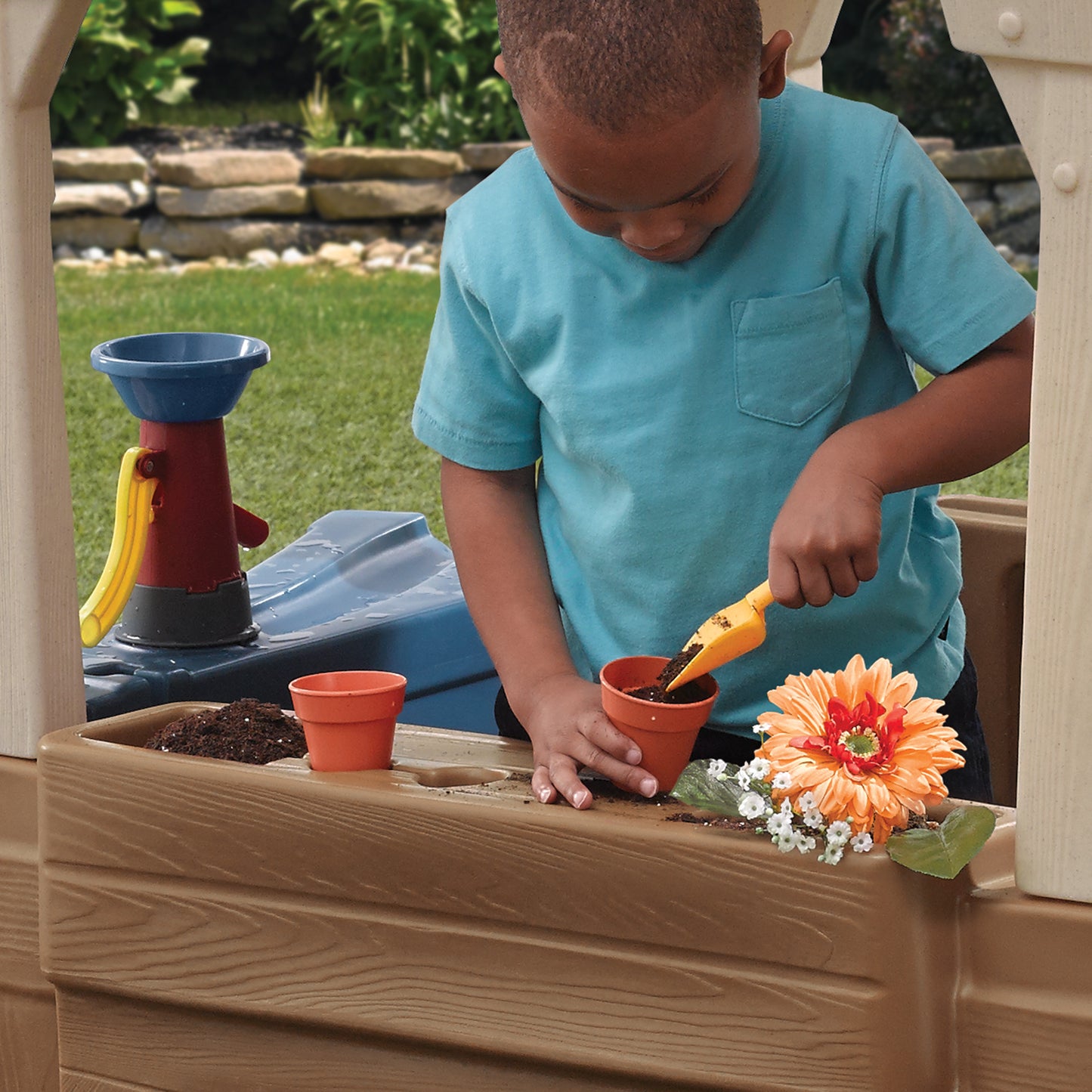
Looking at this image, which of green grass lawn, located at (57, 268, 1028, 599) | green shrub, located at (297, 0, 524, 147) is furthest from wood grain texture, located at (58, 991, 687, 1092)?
green shrub, located at (297, 0, 524, 147)

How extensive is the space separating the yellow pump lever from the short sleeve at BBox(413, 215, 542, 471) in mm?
438

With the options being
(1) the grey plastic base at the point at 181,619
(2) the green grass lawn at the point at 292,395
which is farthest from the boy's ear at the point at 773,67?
(2) the green grass lawn at the point at 292,395

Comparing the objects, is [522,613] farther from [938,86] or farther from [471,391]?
[938,86]

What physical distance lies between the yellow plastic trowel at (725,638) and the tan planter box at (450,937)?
119 millimetres

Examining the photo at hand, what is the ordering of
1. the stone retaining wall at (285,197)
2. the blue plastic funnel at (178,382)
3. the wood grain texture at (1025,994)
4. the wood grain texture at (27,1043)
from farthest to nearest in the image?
the stone retaining wall at (285,197), the blue plastic funnel at (178,382), the wood grain texture at (27,1043), the wood grain texture at (1025,994)

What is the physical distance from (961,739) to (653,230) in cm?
69

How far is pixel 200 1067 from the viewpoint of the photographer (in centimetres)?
144

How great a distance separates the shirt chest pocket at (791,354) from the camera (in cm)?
144

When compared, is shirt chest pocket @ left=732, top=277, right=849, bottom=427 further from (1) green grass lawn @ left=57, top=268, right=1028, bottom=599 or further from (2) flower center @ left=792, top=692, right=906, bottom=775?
(1) green grass lawn @ left=57, top=268, right=1028, bottom=599

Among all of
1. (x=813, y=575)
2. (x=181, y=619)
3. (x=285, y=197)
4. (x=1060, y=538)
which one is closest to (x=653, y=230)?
(x=813, y=575)

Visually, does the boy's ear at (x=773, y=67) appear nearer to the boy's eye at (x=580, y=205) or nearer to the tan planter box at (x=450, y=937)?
the boy's eye at (x=580, y=205)

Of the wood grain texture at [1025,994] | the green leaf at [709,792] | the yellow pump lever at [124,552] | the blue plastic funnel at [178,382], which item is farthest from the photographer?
the blue plastic funnel at [178,382]

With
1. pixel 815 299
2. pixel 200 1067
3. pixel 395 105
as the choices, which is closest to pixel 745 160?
pixel 815 299

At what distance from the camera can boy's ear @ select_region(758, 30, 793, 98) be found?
1.30 meters
